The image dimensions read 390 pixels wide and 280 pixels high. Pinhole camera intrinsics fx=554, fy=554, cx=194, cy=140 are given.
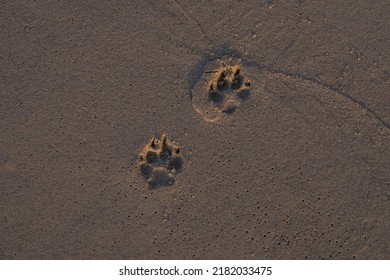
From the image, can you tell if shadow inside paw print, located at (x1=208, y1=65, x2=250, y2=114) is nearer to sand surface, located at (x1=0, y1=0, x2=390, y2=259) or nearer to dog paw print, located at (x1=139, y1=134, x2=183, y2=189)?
sand surface, located at (x1=0, y1=0, x2=390, y2=259)

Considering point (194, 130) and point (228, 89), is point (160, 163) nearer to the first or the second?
point (194, 130)

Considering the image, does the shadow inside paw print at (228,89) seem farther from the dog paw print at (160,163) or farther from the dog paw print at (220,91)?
the dog paw print at (160,163)

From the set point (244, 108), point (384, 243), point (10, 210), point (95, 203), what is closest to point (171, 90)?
point (244, 108)

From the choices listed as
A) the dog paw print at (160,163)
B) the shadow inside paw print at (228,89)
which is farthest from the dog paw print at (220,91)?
the dog paw print at (160,163)

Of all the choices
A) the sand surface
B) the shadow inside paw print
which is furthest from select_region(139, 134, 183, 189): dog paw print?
the shadow inside paw print

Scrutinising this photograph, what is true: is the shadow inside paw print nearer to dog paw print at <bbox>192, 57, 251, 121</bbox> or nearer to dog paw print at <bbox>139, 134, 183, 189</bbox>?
dog paw print at <bbox>192, 57, 251, 121</bbox>

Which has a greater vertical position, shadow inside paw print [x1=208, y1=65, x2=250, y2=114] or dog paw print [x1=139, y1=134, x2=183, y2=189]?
shadow inside paw print [x1=208, y1=65, x2=250, y2=114]
